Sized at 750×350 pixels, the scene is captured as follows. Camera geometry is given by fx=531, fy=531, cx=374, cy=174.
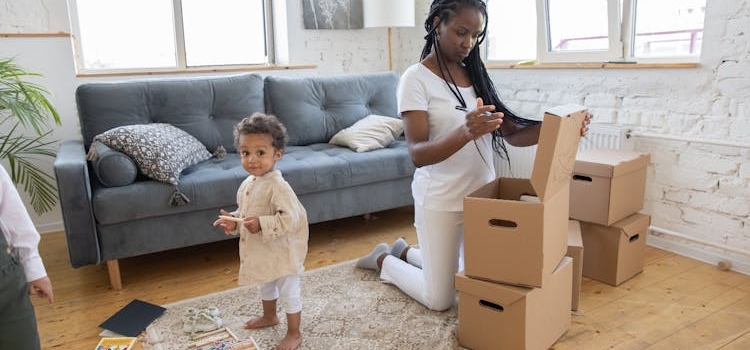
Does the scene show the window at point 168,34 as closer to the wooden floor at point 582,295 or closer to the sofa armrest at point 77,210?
the wooden floor at point 582,295

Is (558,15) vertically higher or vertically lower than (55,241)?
higher

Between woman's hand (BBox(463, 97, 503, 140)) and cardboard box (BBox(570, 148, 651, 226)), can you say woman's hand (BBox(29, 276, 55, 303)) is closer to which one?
woman's hand (BBox(463, 97, 503, 140))

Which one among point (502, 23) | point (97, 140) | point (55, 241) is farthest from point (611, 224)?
point (55, 241)

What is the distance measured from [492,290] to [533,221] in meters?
0.28

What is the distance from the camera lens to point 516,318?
5.52 ft

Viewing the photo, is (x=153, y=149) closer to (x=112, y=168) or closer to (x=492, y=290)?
(x=112, y=168)

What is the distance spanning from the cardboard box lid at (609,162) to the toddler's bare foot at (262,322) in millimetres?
1458

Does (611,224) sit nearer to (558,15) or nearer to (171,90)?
(558,15)

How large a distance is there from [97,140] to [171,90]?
1.86 ft

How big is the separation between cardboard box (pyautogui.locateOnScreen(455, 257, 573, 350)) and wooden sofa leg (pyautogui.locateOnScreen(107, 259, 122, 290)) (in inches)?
61.3

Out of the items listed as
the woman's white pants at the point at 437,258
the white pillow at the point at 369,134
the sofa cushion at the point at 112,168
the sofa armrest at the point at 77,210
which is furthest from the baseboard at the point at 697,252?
the sofa armrest at the point at 77,210

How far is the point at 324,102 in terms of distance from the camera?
343 cm

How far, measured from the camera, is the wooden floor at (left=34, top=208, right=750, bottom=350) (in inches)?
74.8

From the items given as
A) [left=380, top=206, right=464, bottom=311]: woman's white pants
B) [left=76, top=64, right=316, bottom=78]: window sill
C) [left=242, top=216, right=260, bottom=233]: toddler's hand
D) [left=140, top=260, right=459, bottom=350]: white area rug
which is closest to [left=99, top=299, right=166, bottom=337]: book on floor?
[left=140, top=260, right=459, bottom=350]: white area rug
